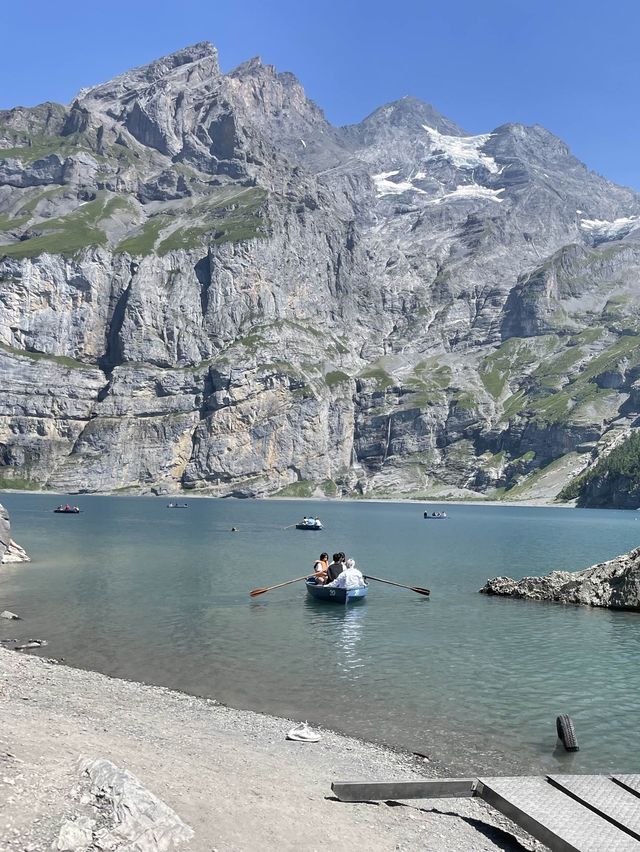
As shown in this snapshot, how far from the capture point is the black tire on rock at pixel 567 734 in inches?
908

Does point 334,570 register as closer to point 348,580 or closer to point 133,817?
point 348,580

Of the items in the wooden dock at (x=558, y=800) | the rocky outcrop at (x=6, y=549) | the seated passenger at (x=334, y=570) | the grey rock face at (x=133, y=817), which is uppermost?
the grey rock face at (x=133, y=817)

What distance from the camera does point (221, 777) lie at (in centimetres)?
1839

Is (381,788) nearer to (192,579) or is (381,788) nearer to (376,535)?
(192,579)

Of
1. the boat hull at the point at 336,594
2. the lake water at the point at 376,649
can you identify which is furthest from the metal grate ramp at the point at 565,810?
the boat hull at the point at 336,594

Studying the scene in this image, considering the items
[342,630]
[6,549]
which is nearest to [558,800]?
[342,630]

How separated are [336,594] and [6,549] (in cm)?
4120

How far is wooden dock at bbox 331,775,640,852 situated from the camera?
1495cm

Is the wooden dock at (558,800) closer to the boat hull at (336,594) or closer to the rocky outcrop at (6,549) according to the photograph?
the boat hull at (336,594)

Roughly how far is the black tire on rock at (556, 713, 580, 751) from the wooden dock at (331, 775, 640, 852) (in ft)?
15.6

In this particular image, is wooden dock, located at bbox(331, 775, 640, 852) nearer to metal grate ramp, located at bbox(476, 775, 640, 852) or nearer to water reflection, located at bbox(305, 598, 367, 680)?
metal grate ramp, located at bbox(476, 775, 640, 852)

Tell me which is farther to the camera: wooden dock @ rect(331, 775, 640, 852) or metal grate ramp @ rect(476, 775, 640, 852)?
wooden dock @ rect(331, 775, 640, 852)

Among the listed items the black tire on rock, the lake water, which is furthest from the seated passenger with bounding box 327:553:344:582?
the black tire on rock

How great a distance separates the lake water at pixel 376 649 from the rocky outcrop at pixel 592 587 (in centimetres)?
198
